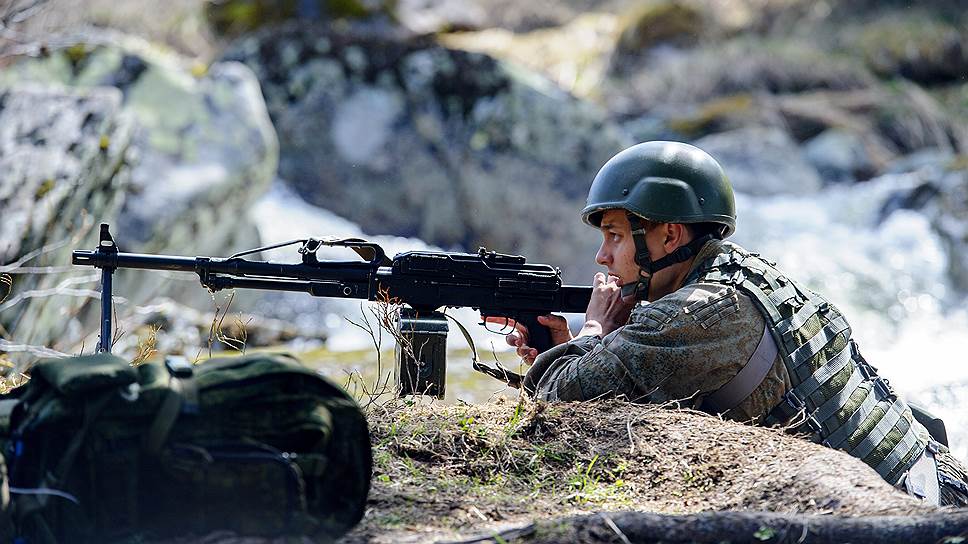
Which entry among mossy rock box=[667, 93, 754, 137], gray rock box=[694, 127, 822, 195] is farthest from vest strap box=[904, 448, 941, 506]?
mossy rock box=[667, 93, 754, 137]

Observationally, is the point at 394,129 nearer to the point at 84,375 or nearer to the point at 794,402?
the point at 794,402

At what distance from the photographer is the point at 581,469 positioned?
162 inches

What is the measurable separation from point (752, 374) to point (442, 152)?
36.1 ft

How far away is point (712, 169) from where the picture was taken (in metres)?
5.13

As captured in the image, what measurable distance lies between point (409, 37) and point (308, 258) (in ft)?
37.9

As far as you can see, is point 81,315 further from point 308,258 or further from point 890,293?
point 890,293

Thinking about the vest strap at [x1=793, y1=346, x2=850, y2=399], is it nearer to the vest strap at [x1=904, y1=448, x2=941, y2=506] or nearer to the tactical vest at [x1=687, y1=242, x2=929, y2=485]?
the tactical vest at [x1=687, y1=242, x2=929, y2=485]

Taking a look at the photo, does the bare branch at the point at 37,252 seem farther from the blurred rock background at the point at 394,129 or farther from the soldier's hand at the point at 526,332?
the soldier's hand at the point at 526,332

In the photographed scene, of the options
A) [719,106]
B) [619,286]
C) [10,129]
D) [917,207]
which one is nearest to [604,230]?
[619,286]

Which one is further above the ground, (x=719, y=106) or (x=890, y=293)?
(x=719, y=106)

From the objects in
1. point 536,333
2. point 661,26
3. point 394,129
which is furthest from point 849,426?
point 661,26

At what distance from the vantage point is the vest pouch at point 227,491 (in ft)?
9.20

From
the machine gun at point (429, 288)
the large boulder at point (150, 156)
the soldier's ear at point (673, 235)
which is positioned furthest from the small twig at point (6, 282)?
the soldier's ear at point (673, 235)

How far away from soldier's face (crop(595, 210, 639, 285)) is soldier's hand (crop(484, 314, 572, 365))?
502 mm
